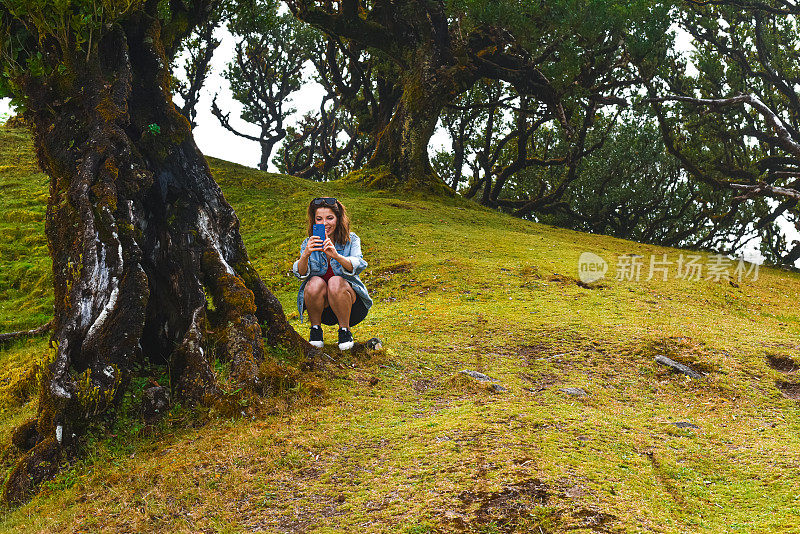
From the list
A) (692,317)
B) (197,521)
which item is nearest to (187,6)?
(197,521)

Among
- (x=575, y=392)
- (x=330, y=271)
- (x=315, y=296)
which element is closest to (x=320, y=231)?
(x=330, y=271)

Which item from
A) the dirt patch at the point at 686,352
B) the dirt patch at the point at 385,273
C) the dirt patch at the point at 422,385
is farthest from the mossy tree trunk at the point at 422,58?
the dirt patch at the point at 422,385

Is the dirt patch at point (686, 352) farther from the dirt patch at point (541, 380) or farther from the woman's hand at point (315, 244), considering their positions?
the woman's hand at point (315, 244)

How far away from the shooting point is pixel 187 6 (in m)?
9.86

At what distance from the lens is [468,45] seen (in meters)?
23.0

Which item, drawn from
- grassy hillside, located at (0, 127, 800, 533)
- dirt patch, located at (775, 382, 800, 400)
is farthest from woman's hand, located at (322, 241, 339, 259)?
dirt patch, located at (775, 382, 800, 400)

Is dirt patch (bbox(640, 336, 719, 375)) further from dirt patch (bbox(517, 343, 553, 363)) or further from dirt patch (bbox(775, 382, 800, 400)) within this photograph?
dirt patch (bbox(517, 343, 553, 363))

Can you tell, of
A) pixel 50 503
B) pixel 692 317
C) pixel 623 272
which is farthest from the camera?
pixel 623 272

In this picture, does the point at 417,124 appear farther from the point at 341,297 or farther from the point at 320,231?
the point at 320,231

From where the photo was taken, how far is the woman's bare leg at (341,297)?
806cm

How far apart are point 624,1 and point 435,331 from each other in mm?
16818

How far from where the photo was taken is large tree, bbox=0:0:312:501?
6160 mm

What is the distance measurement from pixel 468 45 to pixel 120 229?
18.8m

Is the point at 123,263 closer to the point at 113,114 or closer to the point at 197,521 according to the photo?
the point at 113,114
